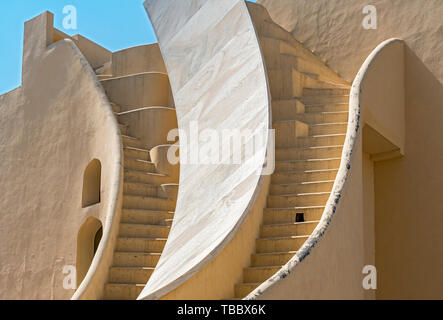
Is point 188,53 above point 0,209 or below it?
above

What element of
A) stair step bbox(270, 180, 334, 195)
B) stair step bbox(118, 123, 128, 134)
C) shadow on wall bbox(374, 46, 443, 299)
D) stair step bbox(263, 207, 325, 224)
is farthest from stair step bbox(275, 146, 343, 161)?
stair step bbox(118, 123, 128, 134)

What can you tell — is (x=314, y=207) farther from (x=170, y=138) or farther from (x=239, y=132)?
(x=170, y=138)

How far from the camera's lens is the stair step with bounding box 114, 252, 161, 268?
23.9 feet

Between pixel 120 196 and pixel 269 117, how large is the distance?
2433 millimetres

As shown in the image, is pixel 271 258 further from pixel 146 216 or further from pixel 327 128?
pixel 146 216

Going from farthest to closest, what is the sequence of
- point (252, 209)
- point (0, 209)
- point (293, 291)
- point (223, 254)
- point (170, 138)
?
point (0, 209), point (170, 138), point (252, 209), point (223, 254), point (293, 291)

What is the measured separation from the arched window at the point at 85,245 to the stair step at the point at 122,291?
2821 millimetres

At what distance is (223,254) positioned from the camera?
5.71 metres

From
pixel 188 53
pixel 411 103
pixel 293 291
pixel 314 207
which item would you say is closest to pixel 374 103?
pixel 411 103

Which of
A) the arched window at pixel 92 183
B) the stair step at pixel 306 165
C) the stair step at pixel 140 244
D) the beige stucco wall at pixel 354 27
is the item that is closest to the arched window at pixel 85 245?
the arched window at pixel 92 183

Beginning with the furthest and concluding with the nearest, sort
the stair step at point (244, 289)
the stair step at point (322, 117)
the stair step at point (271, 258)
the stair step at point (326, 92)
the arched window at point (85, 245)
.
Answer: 1. the arched window at point (85, 245)
2. the stair step at point (326, 92)
3. the stair step at point (322, 117)
4. the stair step at point (271, 258)
5. the stair step at point (244, 289)

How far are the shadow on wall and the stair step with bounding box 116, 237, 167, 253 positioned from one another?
2.94m

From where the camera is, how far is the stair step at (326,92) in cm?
A: 808

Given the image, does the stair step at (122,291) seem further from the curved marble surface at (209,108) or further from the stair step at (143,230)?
the stair step at (143,230)
